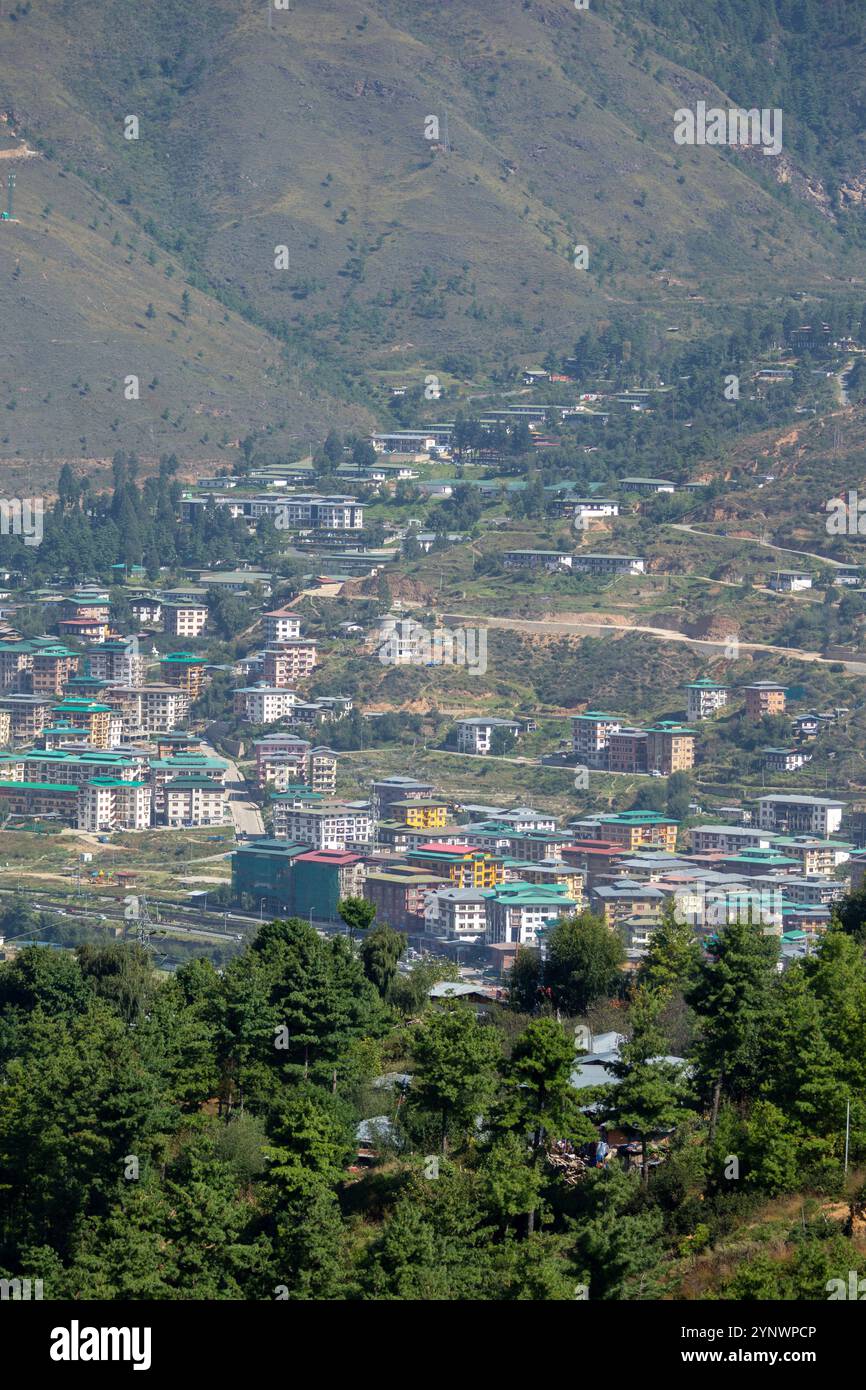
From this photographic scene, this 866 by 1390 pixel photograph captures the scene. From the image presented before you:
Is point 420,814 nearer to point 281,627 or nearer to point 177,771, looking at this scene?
point 177,771

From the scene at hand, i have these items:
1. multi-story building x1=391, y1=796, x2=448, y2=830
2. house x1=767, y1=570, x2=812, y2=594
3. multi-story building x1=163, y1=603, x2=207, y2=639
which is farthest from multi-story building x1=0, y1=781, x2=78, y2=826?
house x1=767, y1=570, x2=812, y2=594

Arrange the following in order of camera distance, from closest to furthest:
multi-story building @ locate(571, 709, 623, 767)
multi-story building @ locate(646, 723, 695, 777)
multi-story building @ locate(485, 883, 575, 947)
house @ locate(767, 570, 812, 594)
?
multi-story building @ locate(485, 883, 575, 947) → multi-story building @ locate(646, 723, 695, 777) → multi-story building @ locate(571, 709, 623, 767) → house @ locate(767, 570, 812, 594)

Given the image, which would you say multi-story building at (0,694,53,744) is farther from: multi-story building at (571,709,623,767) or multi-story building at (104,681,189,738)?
multi-story building at (571,709,623,767)

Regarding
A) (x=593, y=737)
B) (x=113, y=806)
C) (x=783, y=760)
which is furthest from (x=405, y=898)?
(x=783, y=760)

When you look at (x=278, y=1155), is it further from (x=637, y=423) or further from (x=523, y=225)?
(x=523, y=225)

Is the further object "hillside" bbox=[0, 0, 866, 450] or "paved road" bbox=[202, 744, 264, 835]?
"hillside" bbox=[0, 0, 866, 450]

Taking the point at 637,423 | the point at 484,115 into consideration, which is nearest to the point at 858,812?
the point at 637,423
